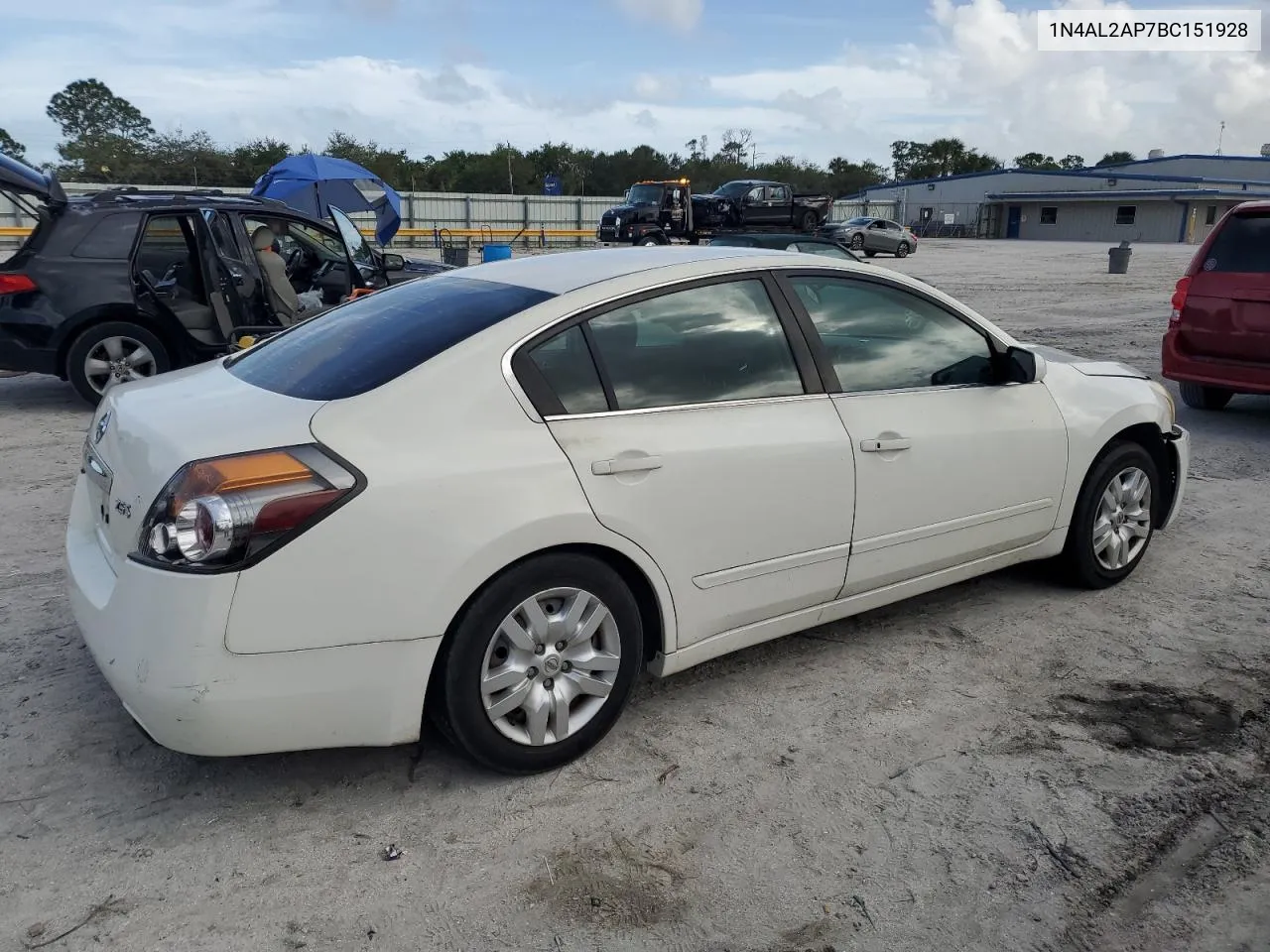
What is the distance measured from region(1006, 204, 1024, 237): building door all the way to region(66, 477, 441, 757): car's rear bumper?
219 feet

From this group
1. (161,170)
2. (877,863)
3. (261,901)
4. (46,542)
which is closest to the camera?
(261,901)

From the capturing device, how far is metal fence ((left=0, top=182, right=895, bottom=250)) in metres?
38.0

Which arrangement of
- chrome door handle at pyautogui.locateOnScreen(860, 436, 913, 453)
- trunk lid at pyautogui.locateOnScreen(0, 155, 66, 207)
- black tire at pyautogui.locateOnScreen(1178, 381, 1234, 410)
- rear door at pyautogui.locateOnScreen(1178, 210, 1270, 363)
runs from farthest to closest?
black tire at pyautogui.locateOnScreen(1178, 381, 1234, 410) < rear door at pyautogui.locateOnScreen(1178, 210, 1270, 363) < trunk lid at pyautogui.locateOnScreen(0, 155, 66, 207) < chrome door handle at pyautogui.locateOnScreen(860, 436, 913, 453)

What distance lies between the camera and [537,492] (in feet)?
9.76

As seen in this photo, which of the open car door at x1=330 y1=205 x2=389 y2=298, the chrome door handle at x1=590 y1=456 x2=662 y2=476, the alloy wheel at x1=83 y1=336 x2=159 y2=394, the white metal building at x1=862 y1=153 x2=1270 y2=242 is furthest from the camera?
the white metal building at x1=862 y1=153 x2=1270 y2=242

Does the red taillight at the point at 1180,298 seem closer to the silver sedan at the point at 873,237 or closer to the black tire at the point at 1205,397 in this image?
the black tire at the point at 1205,397

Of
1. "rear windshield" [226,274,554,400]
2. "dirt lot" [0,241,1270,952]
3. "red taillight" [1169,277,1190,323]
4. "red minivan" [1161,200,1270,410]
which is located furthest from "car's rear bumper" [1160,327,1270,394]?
"rear windshield" [226,274,554,400]

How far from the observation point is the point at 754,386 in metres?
3.60

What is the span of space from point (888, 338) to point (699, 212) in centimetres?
3246

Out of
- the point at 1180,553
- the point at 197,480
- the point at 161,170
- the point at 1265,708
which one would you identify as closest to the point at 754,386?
the point at 197,480

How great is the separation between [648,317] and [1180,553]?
3429 millimetres

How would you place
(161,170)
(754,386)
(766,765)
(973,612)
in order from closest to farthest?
(766,765) → (754,386) → (973,612) → (161,170)

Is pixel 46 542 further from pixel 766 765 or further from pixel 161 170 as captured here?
pixel 161 170

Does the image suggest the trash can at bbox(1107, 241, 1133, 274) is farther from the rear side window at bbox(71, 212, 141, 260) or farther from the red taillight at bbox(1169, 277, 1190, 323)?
the rear side window at bbox(71, 212, 141, 260)
